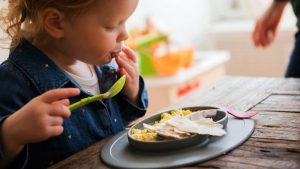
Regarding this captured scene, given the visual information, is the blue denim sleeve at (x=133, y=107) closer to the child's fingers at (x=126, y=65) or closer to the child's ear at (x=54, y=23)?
the child's fingers at (x=126, y=65)

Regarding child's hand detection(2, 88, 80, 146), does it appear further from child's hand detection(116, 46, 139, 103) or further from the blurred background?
the blurred background

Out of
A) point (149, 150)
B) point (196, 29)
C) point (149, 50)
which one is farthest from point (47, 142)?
point (196, 29)

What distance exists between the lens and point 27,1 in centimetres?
90

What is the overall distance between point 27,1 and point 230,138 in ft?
1.58

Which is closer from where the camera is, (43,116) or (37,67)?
(43,116)

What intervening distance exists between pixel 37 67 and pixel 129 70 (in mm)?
211

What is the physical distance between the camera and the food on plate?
2.30 feet

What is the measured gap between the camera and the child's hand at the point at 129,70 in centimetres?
98

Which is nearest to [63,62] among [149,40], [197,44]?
Result: [149,40]

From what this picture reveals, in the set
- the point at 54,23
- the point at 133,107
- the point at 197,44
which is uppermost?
the point at 54,23

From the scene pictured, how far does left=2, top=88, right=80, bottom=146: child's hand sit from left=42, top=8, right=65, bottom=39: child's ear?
0.23 m

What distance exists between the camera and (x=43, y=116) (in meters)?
0.68

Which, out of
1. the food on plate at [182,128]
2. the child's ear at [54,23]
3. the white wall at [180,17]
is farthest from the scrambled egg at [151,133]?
the white wall at [180,17]

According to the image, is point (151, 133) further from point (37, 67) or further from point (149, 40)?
point (149, 40)
